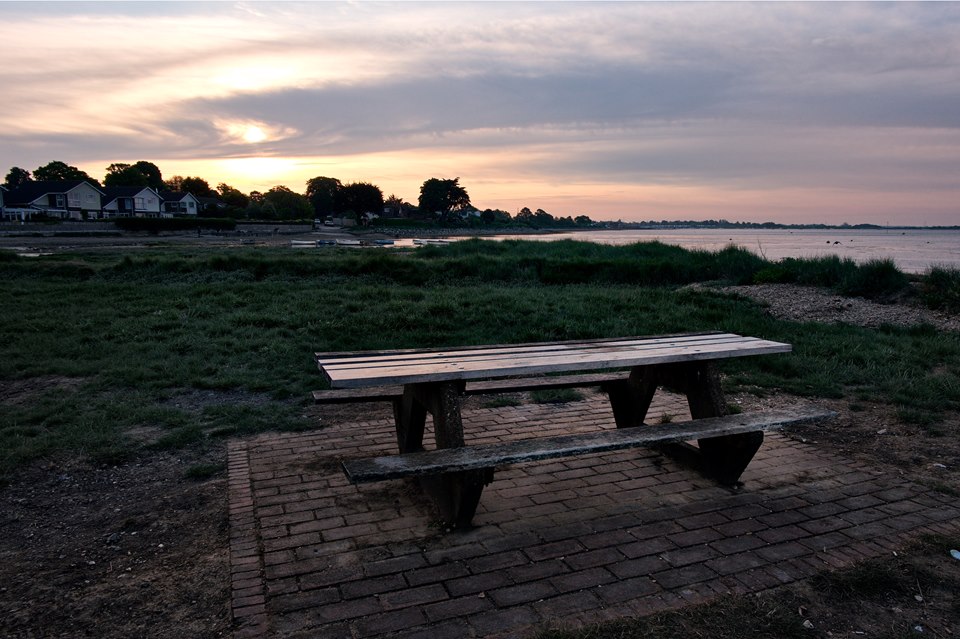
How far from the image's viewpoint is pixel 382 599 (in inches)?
108

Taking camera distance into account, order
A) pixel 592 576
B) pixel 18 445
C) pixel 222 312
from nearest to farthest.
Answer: pixel 592 576
pixel 18 445
pixel 222 312

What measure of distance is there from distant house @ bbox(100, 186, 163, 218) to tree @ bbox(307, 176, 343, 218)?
29.7 meters

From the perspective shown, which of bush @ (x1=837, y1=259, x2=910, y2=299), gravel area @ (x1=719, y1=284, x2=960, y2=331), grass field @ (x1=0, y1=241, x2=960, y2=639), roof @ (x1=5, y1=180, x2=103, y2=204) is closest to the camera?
grass field @ (x1=0, y1=241, x2=960, y2=639)

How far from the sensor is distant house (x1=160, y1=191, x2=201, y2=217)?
84.1m

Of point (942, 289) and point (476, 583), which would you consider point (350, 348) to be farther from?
point (942, 289)

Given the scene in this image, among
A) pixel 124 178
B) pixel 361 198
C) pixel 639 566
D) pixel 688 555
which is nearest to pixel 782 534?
pixel 688 555

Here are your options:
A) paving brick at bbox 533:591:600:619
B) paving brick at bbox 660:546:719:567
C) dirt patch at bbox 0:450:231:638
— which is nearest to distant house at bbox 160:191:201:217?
dirt patch at bbox 0:450:231:638

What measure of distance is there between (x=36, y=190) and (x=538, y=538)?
271 feet

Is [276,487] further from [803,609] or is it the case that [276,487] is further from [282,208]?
[282,208]

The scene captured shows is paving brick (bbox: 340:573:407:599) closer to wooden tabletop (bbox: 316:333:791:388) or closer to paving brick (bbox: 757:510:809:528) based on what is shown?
wooden tabletop (bbox: 316:333:791:388)

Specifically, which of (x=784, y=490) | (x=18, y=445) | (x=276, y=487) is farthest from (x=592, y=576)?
(x=18, y=445)

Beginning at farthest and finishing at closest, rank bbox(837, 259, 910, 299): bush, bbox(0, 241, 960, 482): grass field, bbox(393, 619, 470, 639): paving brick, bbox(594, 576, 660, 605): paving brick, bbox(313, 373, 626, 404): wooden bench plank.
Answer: bbox(837, 259, 910, 299): bush → bbox(0, 241, 960, 482): grass field → bbox(313, 373, 626, 404): wooden bench plank → bbox(594, 576, 660, 605): paving brick → bbox(393, 619, 470, 639): paving brick

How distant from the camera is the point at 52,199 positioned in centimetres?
6938

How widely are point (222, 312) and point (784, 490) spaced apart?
27.9ft
